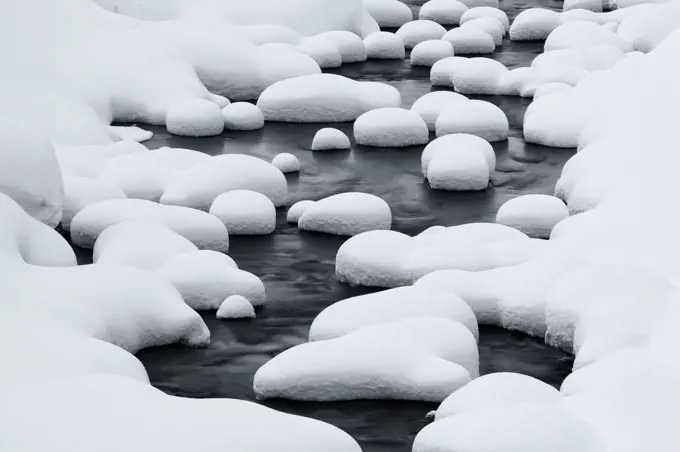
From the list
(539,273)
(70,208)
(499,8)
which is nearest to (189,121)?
(70,208)

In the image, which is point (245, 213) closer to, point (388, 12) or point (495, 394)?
point (495, 394)

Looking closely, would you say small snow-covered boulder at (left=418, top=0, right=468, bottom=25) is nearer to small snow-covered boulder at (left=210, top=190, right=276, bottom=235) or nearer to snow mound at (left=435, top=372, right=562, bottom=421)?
small snow-covered boulder at (left=210, top=190, right=276, bottom=235)

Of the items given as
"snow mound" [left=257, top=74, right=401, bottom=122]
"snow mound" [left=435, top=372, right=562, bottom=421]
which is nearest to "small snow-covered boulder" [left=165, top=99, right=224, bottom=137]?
"snow mound" [left=257, top=74, right=401, bottom=122]

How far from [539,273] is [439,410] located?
4.90 feet

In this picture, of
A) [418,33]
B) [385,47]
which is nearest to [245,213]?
[385,47]

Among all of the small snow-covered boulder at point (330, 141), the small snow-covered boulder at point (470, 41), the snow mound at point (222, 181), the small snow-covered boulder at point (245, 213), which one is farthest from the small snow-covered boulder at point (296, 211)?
the small snow-covered boulder at point (470, 41)

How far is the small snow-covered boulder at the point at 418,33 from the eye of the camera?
1298 cm

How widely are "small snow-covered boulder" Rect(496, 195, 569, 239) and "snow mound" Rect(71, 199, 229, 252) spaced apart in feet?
5.63

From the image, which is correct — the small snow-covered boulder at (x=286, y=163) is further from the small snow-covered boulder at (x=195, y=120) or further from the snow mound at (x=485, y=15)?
the snow mound at (x=485, y=15)

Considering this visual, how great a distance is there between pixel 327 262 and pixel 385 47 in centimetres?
589

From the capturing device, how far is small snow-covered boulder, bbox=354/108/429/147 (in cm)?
934

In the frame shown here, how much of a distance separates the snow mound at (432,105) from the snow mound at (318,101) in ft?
1.06

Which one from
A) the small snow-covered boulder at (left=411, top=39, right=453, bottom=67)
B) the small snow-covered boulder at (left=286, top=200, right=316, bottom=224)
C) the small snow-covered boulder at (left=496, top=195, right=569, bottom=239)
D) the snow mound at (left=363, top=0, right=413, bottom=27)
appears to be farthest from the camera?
the snow mound at (left=363, top=0, right=413, bottom=27)

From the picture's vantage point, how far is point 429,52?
12.1 meters
